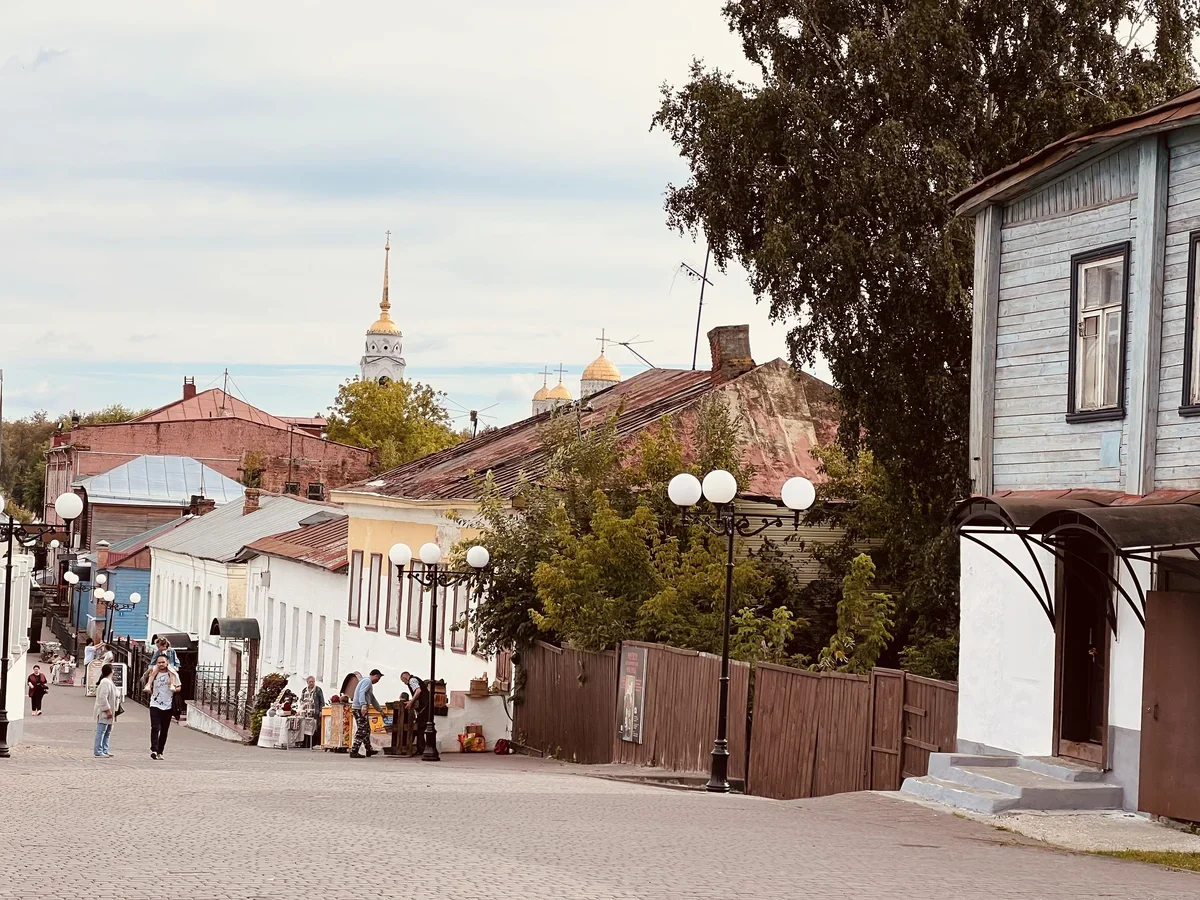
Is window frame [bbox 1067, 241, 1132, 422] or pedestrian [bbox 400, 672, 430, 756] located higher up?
window frame [bbox 1067, 241, 1132, 422]

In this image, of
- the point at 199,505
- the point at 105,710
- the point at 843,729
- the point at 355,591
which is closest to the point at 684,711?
the point at 843,729

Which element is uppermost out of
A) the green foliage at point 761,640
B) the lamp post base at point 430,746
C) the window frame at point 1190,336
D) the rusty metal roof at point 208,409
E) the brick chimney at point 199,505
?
the rusty metal roof at point 208,409

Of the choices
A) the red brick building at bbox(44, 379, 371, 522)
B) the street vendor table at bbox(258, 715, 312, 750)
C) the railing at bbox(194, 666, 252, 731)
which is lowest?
the railing at bbox(194, 666, 252, 731)

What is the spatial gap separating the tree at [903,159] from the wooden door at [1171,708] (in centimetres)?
1012

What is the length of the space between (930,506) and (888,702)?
861 cm

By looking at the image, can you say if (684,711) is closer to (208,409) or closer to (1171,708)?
(1171,708)

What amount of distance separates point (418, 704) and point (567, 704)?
9.00ft

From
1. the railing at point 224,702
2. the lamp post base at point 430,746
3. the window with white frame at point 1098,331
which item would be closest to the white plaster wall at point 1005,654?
the window with white frame at point 1098,331

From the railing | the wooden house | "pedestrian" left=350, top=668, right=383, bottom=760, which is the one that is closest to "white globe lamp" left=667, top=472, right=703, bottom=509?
the wooden house

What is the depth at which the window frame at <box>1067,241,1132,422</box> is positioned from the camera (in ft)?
48.4

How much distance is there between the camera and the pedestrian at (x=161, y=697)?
22.5m

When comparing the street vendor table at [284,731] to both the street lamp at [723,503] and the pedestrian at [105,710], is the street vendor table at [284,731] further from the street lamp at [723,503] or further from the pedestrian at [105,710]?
the street lamp at [723,503]

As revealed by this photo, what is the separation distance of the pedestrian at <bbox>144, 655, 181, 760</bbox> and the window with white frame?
12982mm

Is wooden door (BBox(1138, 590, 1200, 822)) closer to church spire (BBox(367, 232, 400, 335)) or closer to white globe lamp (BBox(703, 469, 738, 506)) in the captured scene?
white globe lamp (BBox(703, 469, 738, 506))
